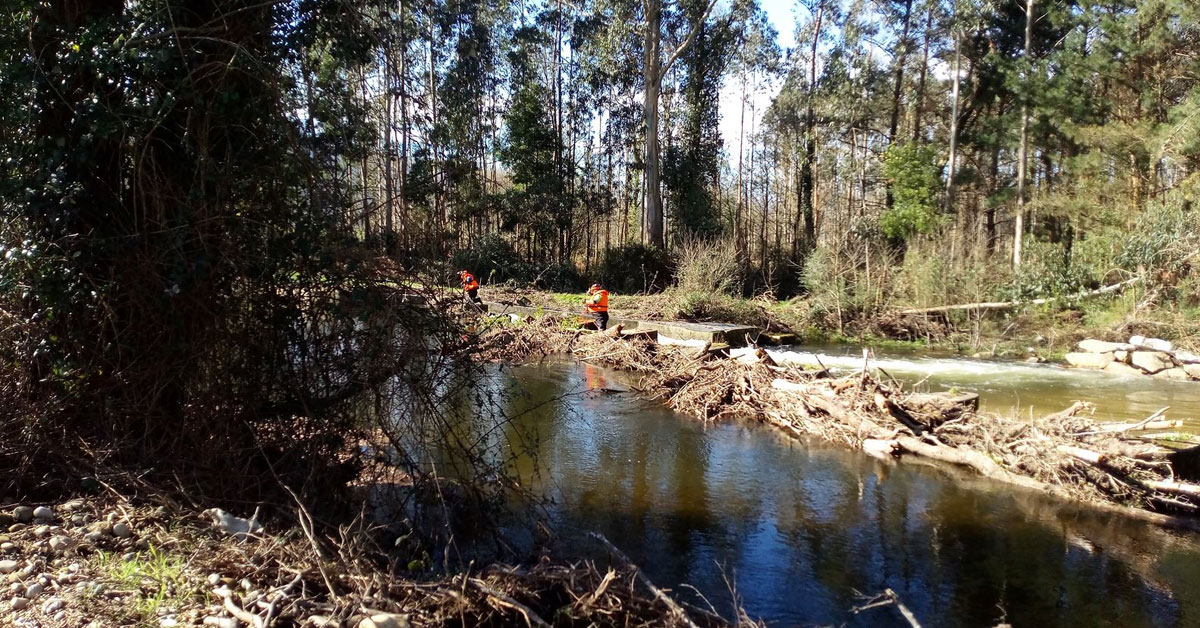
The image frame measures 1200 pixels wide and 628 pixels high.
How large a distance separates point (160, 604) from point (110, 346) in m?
2.40

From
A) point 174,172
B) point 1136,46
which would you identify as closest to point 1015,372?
point 1136,46

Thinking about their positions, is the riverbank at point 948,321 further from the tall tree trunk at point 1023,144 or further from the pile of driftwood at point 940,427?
the tall tree trunk at point 1023,144

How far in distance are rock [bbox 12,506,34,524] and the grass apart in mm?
832

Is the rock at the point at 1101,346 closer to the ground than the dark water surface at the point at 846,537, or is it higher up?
higher up

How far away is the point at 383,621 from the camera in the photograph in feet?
12.1

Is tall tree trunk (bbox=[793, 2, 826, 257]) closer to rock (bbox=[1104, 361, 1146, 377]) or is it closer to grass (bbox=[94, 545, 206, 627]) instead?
rock (bbox=[1104, 361, 1146, 377])

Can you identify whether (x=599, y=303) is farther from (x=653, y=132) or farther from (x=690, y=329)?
(x=653, y=132)

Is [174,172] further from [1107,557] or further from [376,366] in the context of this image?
[1107,557]

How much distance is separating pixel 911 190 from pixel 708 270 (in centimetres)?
1136

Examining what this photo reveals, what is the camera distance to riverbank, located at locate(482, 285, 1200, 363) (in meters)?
18.3

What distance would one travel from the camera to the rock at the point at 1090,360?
16922 millimetres

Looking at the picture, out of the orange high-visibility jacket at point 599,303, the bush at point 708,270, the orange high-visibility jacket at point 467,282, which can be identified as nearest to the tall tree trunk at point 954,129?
the bush at point 708,270

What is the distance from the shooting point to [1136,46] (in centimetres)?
2220

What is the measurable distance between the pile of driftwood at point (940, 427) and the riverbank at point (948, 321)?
19.7ft
